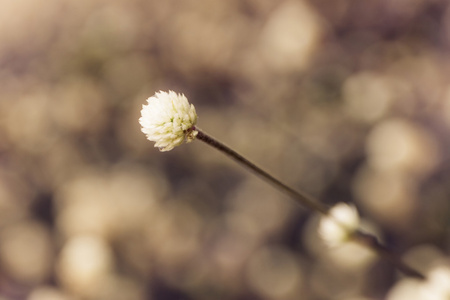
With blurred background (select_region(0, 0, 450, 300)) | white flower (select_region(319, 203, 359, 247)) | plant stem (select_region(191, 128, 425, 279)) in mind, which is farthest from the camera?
blurred background (select_region(0, 0, 450, 300))

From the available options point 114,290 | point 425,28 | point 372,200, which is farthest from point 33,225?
point 425,28

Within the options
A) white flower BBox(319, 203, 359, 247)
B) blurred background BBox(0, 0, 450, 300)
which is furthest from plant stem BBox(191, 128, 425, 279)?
blurred background BBox(0, 0, 450, 300)

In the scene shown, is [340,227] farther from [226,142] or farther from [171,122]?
[226,142]

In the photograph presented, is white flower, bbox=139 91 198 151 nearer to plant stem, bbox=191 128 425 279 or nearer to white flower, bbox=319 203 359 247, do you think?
plant stem, bbox=191 128 425 279

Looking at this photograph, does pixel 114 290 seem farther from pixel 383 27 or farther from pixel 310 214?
pixel 383 27

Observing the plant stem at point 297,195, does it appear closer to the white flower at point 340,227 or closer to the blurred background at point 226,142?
the white flower at point 340,227
